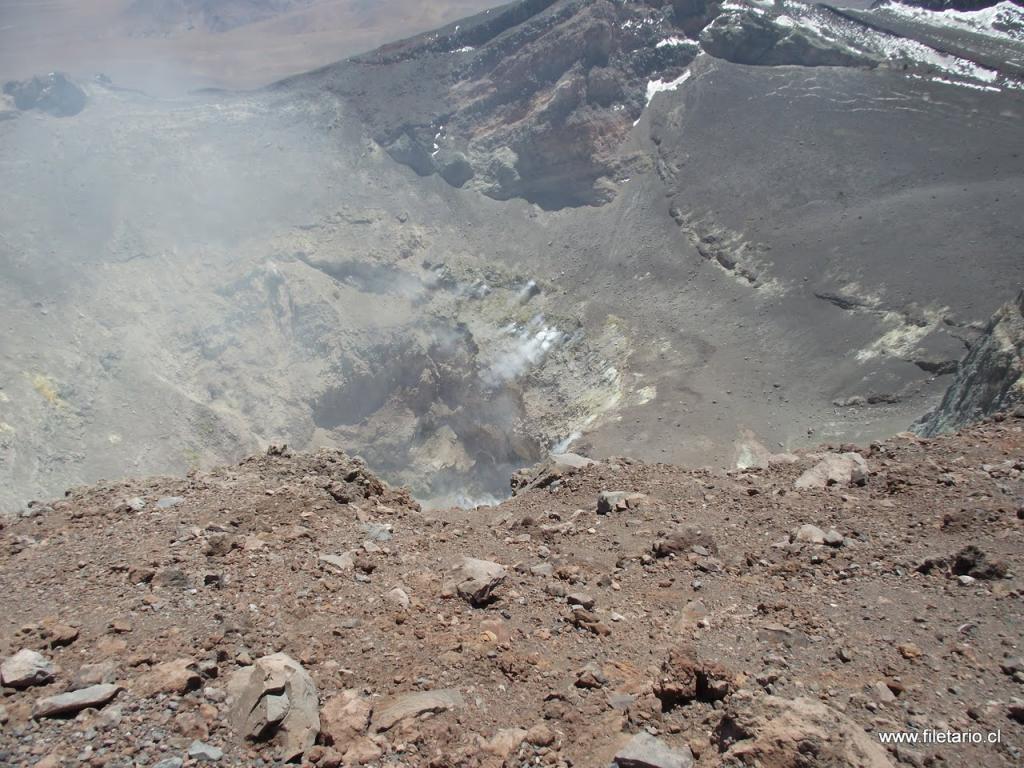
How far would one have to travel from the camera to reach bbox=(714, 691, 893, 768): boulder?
407 centimetres

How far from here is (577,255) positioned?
48938 millimetres

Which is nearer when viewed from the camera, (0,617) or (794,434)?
(0,617)

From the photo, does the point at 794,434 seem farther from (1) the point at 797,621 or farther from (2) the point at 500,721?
(2) the point at 500,721

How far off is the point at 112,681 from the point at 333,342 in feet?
140

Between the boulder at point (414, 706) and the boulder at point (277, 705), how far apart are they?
42 cm

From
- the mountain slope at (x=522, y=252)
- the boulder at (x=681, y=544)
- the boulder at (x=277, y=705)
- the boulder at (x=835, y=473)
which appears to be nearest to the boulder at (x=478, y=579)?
the boulder at (x=681, y=544)

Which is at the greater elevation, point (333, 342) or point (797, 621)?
point (797, 621)

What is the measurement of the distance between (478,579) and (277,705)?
8.35ft

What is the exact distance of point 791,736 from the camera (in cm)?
415

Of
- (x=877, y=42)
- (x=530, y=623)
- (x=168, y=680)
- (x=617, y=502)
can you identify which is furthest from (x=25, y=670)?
(x=877, y=42)

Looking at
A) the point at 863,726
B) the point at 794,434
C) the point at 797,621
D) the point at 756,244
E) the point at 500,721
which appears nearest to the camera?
the point at 863,726

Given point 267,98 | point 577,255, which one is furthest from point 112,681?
point 267,98

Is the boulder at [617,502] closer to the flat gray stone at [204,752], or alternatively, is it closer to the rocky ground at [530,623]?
the rocky ground at [530,623]

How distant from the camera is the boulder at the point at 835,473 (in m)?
9.49
